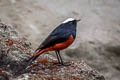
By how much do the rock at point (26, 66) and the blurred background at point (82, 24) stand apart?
597cm

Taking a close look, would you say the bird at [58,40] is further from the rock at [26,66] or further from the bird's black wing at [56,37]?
the rock at [26,66]

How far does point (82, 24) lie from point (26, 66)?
10.1 m

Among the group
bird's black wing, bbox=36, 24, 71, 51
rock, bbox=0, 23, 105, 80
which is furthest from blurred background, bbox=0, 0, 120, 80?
bird's black wing, bbox=36, 24, 71, 51

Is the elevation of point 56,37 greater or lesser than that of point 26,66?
greater

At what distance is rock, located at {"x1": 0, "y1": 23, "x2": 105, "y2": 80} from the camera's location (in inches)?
295

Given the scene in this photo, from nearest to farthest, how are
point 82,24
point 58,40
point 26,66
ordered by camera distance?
point 26,66, point 58,40, point 82,24

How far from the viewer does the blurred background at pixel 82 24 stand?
15586 millimetres

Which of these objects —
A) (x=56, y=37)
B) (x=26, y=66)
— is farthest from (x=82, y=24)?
(x=26, y=66)

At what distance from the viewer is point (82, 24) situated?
58.5 feet

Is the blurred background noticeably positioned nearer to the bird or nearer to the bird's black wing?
the bird

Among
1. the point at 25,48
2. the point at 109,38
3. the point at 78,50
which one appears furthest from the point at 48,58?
the point at 109,38

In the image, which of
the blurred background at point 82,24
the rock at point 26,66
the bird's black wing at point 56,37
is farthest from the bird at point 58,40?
the blurred background at point 82,24

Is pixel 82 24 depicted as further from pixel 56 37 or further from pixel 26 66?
pixel 26 66

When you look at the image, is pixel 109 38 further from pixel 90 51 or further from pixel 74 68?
pixel 74 68
